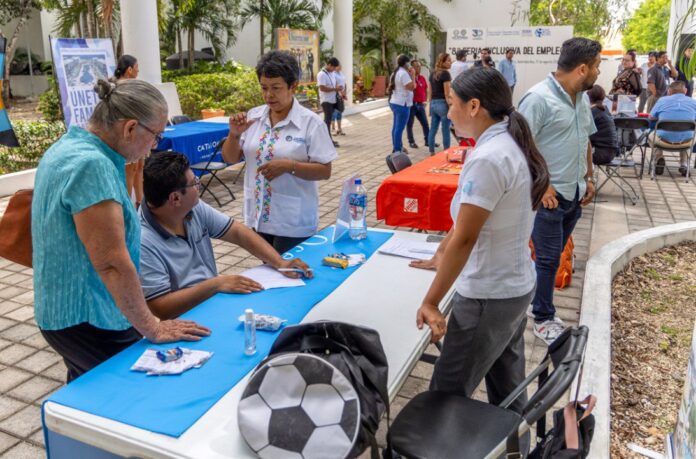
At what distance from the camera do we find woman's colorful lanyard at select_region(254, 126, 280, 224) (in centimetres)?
308

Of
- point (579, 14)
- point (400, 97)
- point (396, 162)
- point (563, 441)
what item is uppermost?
point (579, 14)

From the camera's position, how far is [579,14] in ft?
88.3

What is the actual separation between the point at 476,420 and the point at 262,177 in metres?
1.65

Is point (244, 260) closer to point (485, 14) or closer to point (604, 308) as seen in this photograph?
point (604, 308)

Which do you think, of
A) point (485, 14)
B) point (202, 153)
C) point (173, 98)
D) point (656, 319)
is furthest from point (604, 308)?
point (485, 14)

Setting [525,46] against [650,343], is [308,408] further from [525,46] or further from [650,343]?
[525,46]

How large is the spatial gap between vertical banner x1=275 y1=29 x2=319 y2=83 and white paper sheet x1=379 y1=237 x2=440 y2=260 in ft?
38.1

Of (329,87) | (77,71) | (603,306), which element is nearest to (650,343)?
(603,306)

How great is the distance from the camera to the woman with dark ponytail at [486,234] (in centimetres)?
191

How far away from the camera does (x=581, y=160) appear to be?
11.5 feet

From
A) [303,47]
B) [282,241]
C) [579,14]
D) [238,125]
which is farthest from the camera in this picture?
[579,14]

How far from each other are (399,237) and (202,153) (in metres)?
4.52

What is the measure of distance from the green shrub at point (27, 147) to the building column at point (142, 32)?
1.46m

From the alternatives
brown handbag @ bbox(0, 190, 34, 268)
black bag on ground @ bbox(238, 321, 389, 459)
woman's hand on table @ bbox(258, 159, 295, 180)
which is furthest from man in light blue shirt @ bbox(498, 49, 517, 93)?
black bag on ground @ bbox(238, 321, 389, 459)
